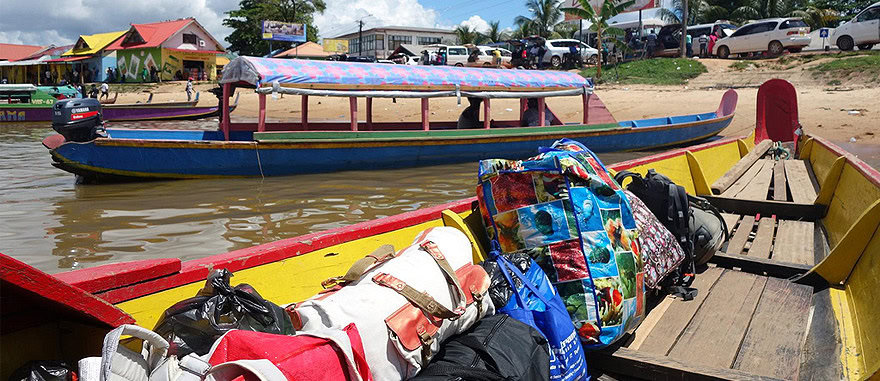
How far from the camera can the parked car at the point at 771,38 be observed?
22.9 metres

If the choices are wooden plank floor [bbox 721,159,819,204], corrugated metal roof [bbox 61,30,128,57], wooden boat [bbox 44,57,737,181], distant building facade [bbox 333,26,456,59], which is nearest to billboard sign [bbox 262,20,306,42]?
corrugated metal roof [bbox 61,30,128,57]

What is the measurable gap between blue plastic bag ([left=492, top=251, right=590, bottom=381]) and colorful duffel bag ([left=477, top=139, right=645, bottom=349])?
0.40ft

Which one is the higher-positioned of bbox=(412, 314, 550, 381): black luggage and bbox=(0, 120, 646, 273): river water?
bbox=(412, 314, 550, 381): black luggage

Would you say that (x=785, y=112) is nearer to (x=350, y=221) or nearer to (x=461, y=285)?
(x=350, y=221)

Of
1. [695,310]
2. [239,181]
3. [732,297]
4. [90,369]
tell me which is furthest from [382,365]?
[239,181]

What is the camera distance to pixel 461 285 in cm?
206

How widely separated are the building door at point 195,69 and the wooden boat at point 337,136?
33.2 meters

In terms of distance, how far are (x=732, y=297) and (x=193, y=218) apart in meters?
6.05

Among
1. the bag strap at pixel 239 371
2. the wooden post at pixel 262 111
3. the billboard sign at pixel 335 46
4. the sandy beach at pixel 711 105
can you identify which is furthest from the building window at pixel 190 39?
the bag strap at pixel 239 371

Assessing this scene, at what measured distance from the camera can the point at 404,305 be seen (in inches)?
70.2

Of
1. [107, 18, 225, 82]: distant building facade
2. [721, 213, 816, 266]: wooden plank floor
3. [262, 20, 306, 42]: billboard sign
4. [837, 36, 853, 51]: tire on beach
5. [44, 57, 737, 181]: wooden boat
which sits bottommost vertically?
[721, 213, 816, 266]: wooden plank floor

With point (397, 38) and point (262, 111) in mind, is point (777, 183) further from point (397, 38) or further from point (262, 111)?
point (397, 38)

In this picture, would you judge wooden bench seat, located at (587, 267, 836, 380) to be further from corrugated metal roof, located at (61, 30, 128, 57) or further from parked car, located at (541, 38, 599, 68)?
corrugated metal roof, located at (61, 30, 128, 57)

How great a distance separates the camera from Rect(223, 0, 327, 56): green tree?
2005 inches
